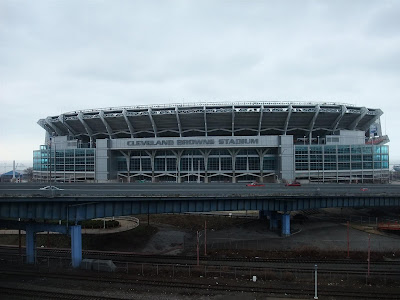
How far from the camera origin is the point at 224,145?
2968 inches

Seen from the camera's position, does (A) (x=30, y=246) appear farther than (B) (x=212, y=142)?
No

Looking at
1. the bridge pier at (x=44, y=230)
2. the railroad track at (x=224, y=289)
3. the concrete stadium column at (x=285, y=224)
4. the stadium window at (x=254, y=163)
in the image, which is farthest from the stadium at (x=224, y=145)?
the railroad track at (x=224, y=289)

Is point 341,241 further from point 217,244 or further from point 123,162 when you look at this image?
point 123,162

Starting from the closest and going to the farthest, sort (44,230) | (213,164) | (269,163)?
(44,230) < (213,164) < (269,163)

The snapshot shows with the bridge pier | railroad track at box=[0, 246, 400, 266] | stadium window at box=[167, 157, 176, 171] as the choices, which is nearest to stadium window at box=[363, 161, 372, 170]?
stadium window at box=[167, 157, 176, 171]

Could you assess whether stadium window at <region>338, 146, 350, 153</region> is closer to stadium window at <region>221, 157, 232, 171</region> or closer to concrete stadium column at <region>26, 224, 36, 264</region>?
stadium window at <region>221, 157, 232, 171</region>

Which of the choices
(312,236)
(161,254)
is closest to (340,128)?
(312,236)

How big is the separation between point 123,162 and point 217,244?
54980mm

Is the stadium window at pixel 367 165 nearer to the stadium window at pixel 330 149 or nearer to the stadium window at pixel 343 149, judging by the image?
the stadium window at pixel 343 149

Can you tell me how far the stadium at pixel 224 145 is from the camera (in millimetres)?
75312

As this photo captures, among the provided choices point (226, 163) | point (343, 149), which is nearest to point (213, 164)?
point (226, 163)

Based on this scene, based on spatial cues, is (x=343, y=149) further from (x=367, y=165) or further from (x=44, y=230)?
(x=44, y=230)

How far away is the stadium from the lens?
247 feet

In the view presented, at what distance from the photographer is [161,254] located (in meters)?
33.6
